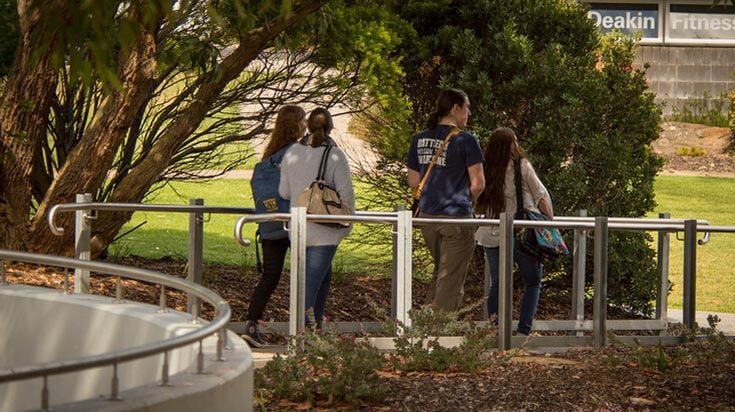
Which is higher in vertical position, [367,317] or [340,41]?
[340,41]

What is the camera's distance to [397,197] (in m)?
14.2

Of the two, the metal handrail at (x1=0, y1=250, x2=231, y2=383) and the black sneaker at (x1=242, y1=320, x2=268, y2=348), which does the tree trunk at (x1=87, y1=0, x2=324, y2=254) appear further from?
the metal handrail at (x1=0, y1=250, x2=231, y2=383)

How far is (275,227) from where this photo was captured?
9531 millimetres

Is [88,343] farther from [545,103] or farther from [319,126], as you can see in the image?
[545,103]

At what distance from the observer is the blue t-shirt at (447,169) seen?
956 cm

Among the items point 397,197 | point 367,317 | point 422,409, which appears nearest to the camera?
point 422,409

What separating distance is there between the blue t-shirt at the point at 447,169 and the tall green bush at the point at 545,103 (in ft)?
12.0

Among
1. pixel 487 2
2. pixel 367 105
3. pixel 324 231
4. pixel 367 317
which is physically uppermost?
pixel 487 2

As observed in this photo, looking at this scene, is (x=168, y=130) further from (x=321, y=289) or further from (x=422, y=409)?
(x=422, y=409)

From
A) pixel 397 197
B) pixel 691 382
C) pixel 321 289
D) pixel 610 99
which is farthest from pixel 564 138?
pixel 691 382

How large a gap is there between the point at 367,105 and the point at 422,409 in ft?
23.1

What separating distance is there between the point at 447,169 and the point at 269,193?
3.80ft

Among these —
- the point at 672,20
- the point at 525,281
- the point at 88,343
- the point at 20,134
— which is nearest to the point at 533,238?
the point at 525,281

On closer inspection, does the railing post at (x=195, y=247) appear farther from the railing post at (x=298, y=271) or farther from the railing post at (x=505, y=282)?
the railing post at (x=505, y=282)
